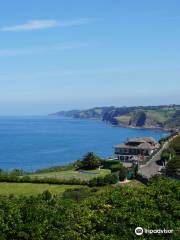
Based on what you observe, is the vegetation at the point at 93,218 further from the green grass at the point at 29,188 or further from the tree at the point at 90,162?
the tree at the point at 90,162

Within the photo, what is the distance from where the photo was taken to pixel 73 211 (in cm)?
1753

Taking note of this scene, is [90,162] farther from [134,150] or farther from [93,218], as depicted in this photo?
[93,218]

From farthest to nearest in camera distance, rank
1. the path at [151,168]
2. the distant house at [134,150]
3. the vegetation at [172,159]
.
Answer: the distant house at [134,150], the path at [151,168], the vegetation at [172,159]

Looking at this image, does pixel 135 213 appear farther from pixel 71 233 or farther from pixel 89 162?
pixel 89 162

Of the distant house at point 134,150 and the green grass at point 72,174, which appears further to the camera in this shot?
the distant house at point 134,150

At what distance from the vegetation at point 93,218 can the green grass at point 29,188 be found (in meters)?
21.5

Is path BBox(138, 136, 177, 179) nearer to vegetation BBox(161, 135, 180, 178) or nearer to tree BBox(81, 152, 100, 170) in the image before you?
vegetation BBox(161, 135, 180, 178)

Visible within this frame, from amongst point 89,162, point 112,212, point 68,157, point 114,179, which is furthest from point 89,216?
point 68,157

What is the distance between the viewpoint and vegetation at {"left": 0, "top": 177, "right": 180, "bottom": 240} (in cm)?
1570

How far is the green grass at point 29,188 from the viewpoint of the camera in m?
39.5

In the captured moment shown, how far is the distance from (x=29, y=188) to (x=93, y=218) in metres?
25.9

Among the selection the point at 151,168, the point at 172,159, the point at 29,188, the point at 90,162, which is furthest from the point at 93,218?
the point at 90,162

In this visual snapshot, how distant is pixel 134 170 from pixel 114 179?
19.3 feet

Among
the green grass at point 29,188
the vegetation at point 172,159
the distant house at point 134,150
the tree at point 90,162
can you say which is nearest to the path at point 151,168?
the vegetation at point 172,159
